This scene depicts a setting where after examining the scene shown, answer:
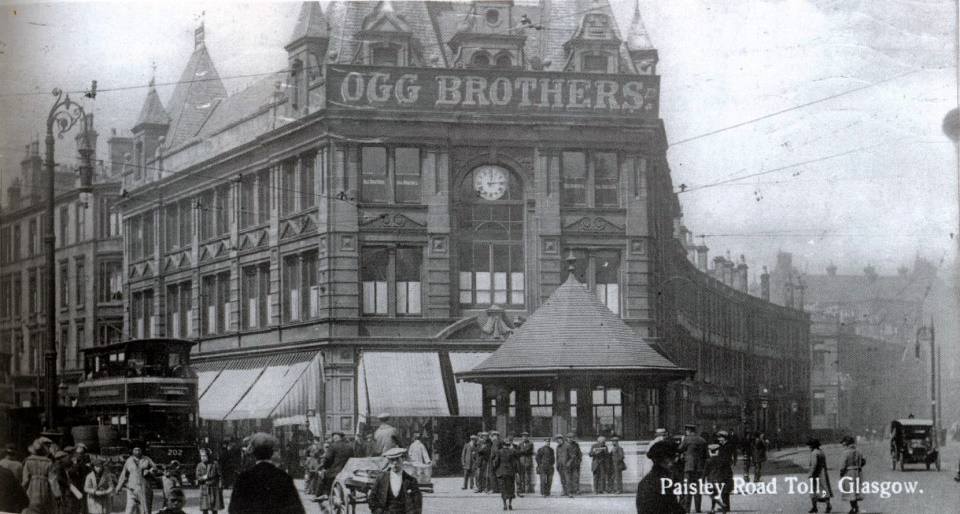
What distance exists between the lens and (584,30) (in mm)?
26922

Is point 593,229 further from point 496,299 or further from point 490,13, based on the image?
point 490,13

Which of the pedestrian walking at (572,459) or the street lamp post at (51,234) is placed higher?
the street lamp post at (51,234)

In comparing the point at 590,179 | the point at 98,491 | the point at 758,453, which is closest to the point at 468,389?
the point at 590,179

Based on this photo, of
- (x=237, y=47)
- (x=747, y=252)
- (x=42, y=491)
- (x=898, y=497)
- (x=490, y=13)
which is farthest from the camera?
(x=490, y=13)

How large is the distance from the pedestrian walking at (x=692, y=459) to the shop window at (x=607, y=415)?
2.89 meters

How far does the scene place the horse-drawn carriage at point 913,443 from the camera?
79.3 feet

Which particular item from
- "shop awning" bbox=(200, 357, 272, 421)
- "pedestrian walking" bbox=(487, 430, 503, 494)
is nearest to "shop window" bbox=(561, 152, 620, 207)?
"pedestrian walking" bbox=(487, 430, 503, 494)

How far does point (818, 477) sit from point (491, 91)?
32.7 ft

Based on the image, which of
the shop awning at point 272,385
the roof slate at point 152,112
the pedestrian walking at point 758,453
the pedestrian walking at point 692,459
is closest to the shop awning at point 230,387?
the shop awning at point 272,385

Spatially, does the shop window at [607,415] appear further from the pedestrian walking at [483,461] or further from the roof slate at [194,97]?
the roof slate at [194,97]

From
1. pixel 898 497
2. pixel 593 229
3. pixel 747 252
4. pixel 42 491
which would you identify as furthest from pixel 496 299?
pixel 42 491

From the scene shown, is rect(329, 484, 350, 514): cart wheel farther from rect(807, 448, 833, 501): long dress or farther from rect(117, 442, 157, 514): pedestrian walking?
rect(807, 448, 833, 501): long dress

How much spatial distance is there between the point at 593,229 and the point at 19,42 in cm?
1218

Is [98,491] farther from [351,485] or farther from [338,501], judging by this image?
[351,485]
